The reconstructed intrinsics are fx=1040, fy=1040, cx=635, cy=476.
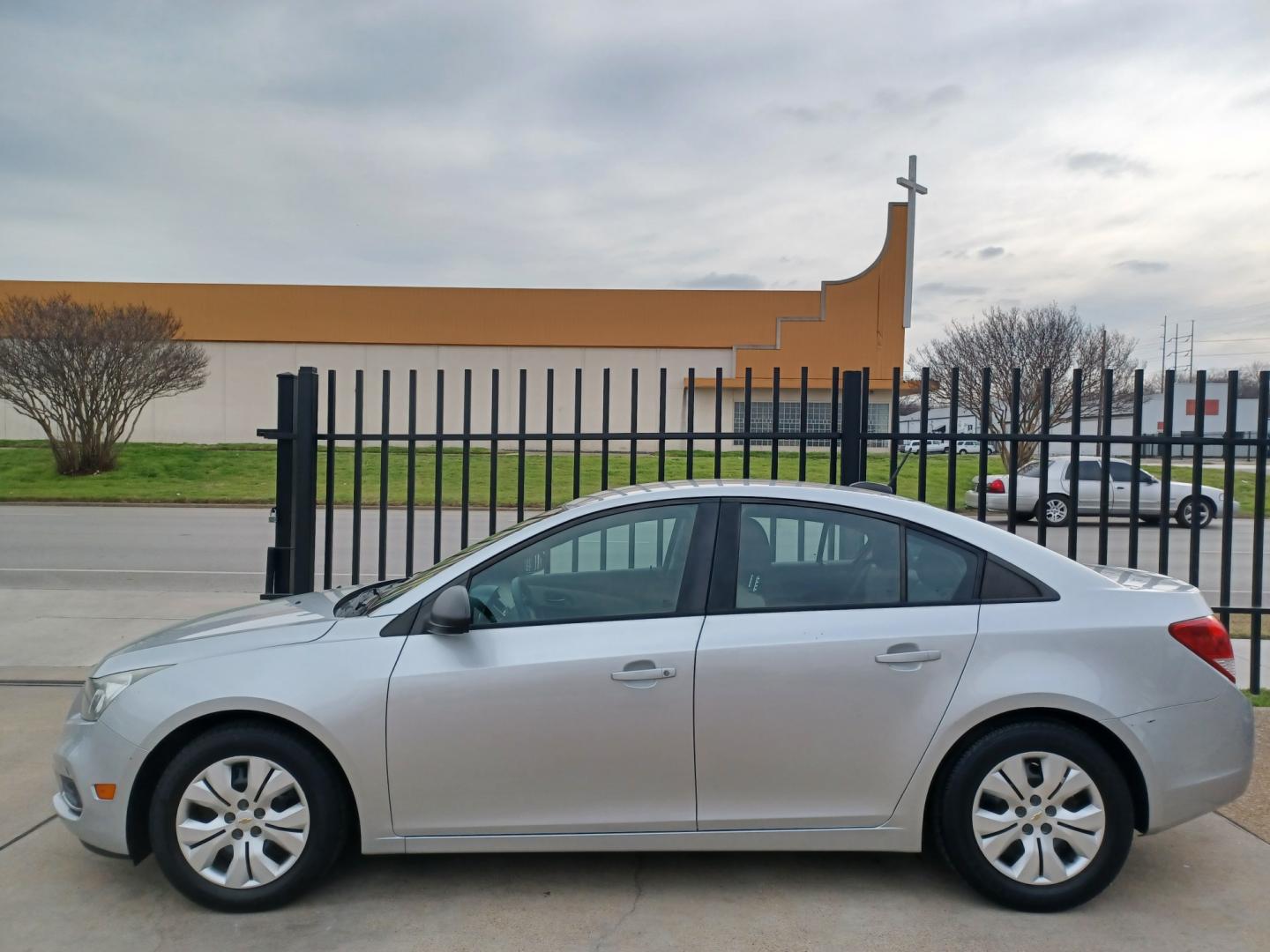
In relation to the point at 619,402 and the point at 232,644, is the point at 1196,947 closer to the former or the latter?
the point at 232,644

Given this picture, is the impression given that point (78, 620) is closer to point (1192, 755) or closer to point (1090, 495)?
point (1192, 755)

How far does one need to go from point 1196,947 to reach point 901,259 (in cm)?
3793

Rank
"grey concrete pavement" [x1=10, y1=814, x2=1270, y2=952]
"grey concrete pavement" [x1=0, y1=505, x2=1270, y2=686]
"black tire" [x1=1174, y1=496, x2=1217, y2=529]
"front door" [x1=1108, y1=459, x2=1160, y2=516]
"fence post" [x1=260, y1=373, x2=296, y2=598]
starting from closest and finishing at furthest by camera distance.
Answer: "grey concrete pavement" [x1=10, y1=814, x2=1270, y2=952], "fence post" [x1=260, y1=373, x2=296, y2=598], "grey concrete pavement" [x1=0, y1=505, x2=1270, y2=686], "black tire" [x1=1174, y1=496, x2=1217, y2=529], "front door" [x1=1108, y1=459, x2=1160, y2=516]

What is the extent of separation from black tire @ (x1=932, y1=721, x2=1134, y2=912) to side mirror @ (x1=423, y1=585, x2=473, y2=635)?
6.02ft

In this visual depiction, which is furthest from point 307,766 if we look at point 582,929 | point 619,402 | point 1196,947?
point 619,402

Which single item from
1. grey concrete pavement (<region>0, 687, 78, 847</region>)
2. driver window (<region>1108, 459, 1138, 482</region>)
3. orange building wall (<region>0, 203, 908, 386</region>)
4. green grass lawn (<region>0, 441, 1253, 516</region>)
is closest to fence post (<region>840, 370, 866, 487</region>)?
grey concrete pavement (<region>0, 687, 78, 847</region>)

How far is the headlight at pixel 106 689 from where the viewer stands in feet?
12.5

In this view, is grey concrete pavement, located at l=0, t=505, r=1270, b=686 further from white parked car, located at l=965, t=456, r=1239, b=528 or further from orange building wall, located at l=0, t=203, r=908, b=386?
orange building wall, located at l=0, t=203, r=908, b=386

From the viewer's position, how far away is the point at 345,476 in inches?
1054

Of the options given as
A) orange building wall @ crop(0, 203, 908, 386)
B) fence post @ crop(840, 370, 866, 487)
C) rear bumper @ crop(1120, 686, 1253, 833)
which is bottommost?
rear bumper @ crop(1120, 686, 1253, 833)

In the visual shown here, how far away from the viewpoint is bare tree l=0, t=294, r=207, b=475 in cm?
2528

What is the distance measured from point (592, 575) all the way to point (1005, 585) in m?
1.59

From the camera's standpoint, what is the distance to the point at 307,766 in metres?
3.68

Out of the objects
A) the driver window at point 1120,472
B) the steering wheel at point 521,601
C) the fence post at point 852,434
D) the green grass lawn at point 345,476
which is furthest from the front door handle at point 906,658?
the driver window at point 1120,472
